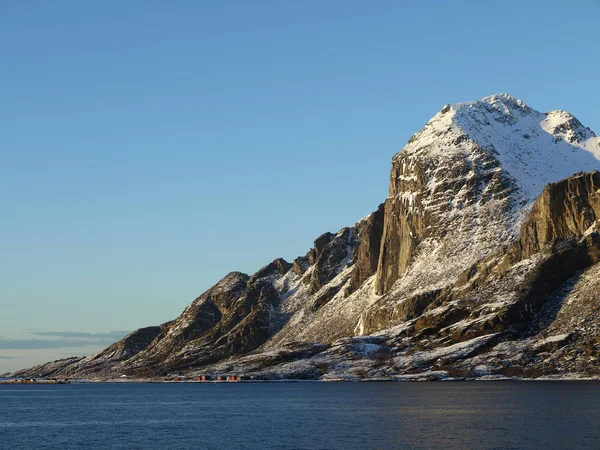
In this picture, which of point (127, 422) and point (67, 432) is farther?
point (127, 422)

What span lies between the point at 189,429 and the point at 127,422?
24.2 m

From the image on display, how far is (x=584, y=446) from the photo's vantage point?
11150 centimetres

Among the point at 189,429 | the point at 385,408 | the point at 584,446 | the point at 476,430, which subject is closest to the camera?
the point at 584,446

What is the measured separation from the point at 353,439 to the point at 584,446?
33.4 meters

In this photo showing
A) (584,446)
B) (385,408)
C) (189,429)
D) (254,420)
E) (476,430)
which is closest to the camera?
(584,446)

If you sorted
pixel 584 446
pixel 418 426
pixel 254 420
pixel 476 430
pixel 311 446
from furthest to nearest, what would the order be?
pixel 254 420 < pixel 418 426 < pixel 476 430 < pixel 311 446 < pixel 584 446

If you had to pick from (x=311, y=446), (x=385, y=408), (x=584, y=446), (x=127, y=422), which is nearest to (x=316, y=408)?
(x=385, y=408)

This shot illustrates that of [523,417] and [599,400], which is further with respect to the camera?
[599,400]

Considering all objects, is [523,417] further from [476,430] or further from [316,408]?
[316,408]

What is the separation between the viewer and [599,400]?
172m

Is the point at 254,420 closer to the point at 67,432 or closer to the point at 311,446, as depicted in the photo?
the point at 67,432

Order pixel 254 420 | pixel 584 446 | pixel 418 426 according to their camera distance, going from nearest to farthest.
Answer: pixel 584 446, pixel 418 426, pixel 254 420

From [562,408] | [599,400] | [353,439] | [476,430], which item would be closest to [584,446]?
[476,430]

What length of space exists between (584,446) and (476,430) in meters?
23.7
